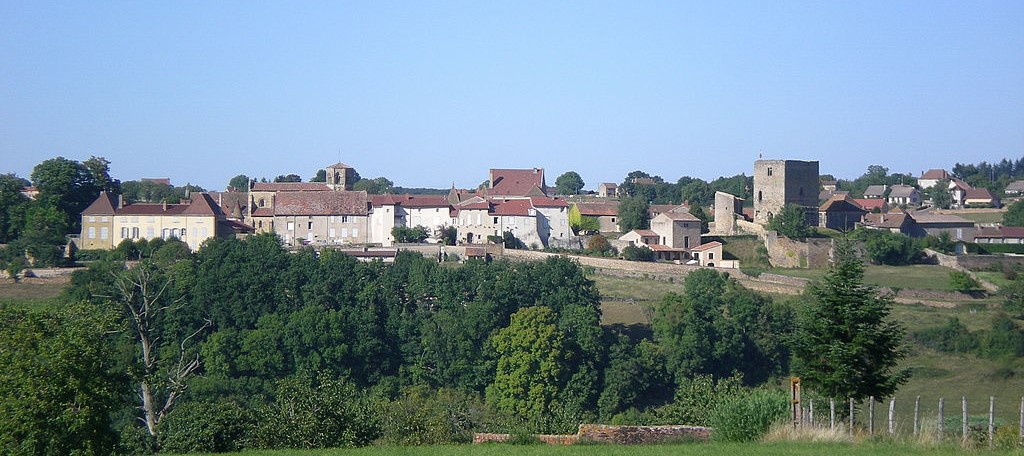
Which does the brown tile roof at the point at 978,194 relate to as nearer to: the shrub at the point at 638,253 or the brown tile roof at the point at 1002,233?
the brown tile roof at the point at 1002,233

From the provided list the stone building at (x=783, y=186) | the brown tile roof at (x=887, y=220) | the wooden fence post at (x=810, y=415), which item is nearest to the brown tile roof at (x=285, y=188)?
the stone building at (x=783, y=186)

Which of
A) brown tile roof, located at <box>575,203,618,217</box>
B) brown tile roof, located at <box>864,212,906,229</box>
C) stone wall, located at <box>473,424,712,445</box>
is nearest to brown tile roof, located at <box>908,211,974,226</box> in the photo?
brown tile roof, located at <box>864,212,906,229</box>

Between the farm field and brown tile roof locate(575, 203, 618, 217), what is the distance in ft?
158

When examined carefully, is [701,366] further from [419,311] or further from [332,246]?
[332,246]

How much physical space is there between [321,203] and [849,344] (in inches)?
1847

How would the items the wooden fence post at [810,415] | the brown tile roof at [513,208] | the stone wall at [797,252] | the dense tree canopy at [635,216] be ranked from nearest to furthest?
the wooden fence post at [810,415] → the stone wall at [797,252] → the brown tile roof at [513,208] → the dense tree canopy at [635,216]

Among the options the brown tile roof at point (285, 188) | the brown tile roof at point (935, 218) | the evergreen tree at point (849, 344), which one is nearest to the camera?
the evergreen tree at point (849, 344)

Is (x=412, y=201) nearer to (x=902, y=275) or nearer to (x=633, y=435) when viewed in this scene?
(x=902, y=275)

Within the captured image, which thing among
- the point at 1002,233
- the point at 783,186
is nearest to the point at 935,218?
the point at 1002,233

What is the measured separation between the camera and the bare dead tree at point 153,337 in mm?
25516

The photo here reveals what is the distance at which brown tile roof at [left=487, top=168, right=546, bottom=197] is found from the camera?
6949 cm

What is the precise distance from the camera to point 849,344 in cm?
1861

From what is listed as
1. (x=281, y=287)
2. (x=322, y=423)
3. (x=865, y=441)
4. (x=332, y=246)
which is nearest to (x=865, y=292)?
(x=865, y=441)

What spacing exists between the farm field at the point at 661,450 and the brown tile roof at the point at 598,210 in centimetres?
4822
